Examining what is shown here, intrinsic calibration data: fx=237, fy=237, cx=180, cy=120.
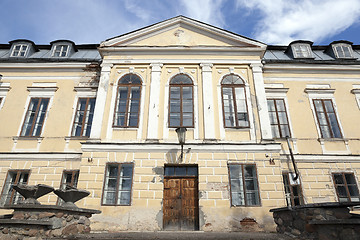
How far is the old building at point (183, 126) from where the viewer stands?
29.1 feet

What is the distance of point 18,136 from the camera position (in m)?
11.0

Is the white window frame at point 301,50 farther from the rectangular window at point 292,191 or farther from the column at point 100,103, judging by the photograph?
the column at point 100,103

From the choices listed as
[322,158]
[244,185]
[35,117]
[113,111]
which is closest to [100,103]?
[113,111]

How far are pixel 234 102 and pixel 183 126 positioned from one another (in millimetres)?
2552

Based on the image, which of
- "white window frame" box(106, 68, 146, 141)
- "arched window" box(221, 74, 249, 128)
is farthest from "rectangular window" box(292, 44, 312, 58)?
"white window frame" box(106, 68, 146, 141)

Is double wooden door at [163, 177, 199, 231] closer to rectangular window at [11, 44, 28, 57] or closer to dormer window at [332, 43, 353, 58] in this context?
dormer window at [332, 43, 353, 58]

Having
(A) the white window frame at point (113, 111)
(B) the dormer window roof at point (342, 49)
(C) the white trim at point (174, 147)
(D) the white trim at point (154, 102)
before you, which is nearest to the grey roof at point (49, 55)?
(A) the white window frame at point (113, 111)

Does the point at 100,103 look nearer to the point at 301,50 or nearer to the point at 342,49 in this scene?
the point at 301,50

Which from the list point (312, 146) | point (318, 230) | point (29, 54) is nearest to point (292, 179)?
point (312, 146)

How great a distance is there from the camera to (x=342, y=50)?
13.4 metres

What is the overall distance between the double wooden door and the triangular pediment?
657 centimetres

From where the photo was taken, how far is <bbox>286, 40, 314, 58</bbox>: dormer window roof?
43.9 feet

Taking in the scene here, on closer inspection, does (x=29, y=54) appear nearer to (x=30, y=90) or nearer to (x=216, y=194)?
(x=30, y=90)

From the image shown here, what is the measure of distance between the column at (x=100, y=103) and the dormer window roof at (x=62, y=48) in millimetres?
3928
